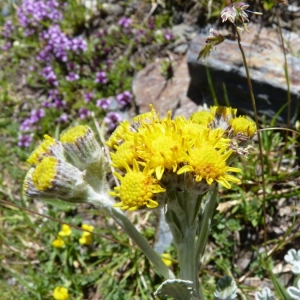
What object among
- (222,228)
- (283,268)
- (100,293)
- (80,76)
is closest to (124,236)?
(100,293)

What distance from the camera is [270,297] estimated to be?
2846 millimetres

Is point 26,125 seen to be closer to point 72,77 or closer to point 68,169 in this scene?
point 72,77

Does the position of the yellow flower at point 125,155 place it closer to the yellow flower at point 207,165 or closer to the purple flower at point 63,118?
the yellow flower at point 207,165

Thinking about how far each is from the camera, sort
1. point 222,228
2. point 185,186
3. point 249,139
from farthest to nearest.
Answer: point 222,228 → point 249,139 → point 185,186

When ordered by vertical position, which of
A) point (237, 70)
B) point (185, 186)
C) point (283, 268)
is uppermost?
point (237, 70)

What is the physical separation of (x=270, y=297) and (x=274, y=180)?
4.04ft

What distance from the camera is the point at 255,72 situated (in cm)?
412

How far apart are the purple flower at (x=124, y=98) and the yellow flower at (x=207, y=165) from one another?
126 inches

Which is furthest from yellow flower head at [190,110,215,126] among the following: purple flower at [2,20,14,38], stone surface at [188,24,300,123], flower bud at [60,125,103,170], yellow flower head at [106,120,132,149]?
purple flower at [2,20,14,38]

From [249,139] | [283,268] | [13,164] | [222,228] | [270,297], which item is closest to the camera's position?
[249,139]

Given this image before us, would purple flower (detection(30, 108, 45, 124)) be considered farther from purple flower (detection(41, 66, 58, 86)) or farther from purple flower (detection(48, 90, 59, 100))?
purple flower (detection(41, 66, 58, 86))

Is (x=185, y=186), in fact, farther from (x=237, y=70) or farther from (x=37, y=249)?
(x=37, y=249)

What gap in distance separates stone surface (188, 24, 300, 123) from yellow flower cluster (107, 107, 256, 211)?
6.00 feet

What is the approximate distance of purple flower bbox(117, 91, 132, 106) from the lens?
17.1 feet
